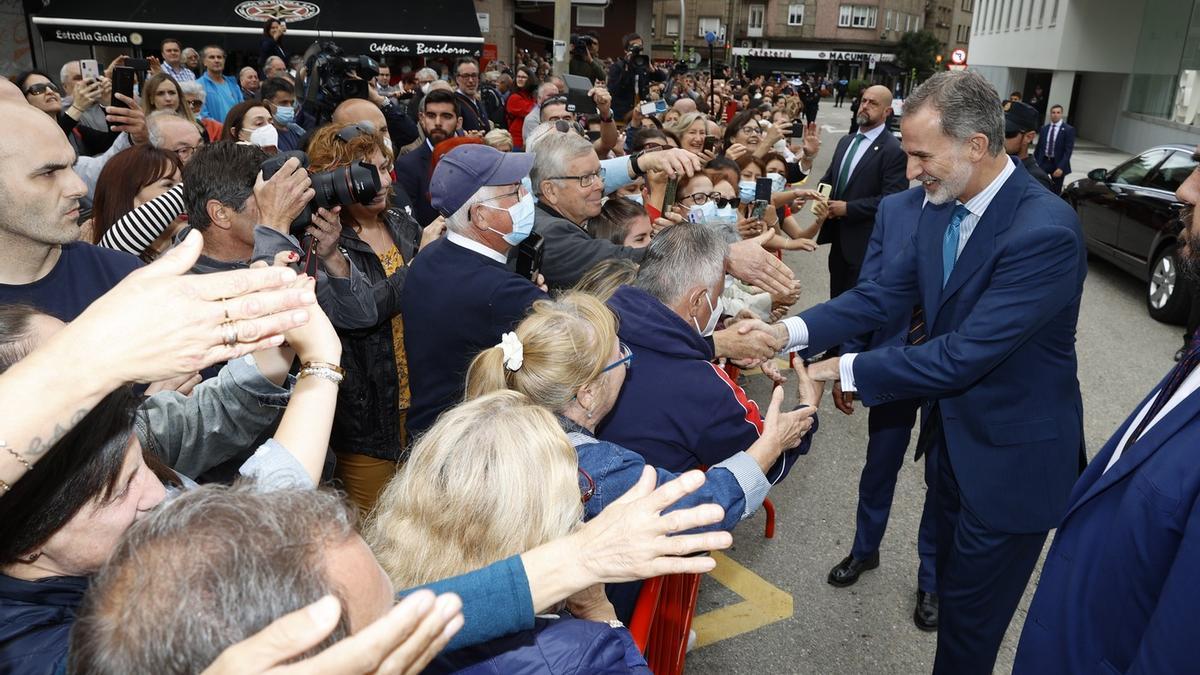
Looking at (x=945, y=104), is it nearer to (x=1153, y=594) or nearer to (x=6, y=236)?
(x=1153, y=594)

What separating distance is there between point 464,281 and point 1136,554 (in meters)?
2.12

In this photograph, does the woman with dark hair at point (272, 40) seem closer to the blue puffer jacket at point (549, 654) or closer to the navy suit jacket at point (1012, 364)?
the navy suit jacket at point (1012, 364)

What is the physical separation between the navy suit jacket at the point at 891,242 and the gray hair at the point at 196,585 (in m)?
3.07

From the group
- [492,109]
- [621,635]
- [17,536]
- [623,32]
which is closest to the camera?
[17,536]

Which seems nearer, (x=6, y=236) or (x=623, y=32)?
(x=6, y=236)

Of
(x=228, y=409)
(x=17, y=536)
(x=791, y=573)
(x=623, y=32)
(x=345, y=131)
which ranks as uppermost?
(x=623, y=32)

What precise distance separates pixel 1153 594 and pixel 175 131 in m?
4.78

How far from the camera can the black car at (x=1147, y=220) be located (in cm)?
754

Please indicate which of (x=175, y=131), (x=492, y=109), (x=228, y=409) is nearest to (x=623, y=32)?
(x=492, y=109)

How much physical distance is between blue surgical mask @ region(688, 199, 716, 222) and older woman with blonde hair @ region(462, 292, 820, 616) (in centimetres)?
249

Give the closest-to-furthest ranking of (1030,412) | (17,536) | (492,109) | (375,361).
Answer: (17,536) < (1030,412) < (375,361) < (492,109)

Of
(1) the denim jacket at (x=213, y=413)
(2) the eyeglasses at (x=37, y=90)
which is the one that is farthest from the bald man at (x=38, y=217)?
(2) the eyeglasses at (x=37, y=90)

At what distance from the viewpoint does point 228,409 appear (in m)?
2.05

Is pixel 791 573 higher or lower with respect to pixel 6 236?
lower
